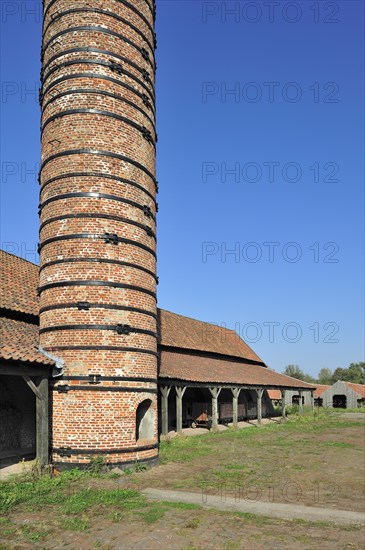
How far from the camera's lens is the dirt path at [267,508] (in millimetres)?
8281

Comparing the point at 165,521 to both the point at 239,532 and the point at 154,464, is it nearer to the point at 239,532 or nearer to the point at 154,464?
the point at 239,532

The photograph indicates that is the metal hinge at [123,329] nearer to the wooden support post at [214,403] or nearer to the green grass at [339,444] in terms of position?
the green grass at [339,444]

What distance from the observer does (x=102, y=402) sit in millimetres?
12094

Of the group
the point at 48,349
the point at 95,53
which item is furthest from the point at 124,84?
Result: the point at 48,349

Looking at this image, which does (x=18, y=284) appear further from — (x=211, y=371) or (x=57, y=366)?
(x=211, y=371)

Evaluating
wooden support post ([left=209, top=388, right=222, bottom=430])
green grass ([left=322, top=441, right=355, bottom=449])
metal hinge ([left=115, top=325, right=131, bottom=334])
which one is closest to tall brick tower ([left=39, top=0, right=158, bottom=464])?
metal hinge ([left=115, top=325, right=131, bottom=334])

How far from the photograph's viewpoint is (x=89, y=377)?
1216 cm

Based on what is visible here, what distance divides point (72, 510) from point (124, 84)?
1113 centimetres

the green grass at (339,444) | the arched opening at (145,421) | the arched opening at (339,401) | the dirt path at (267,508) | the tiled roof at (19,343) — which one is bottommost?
the arched opening at (339,401)

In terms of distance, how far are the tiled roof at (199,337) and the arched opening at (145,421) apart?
33.5 feet

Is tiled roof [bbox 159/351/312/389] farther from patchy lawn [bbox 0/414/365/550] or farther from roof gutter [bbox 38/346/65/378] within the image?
roof gutter [bbox 38/346/65/378]

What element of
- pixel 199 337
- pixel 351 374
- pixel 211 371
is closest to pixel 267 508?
pixel 211 371

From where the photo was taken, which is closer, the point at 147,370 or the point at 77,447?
the point at 77,447

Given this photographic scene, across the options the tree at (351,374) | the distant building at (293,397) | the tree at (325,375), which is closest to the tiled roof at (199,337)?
the distant building at (293,397)
